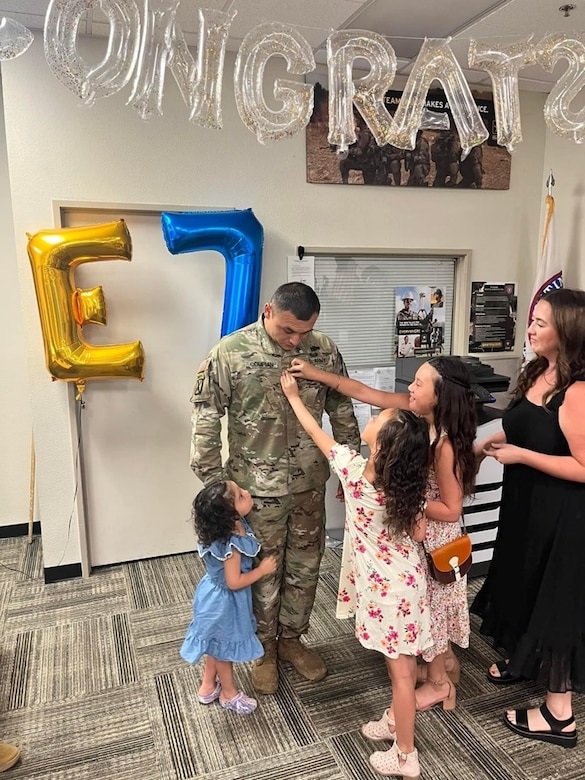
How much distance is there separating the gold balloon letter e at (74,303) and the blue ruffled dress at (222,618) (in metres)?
1.12

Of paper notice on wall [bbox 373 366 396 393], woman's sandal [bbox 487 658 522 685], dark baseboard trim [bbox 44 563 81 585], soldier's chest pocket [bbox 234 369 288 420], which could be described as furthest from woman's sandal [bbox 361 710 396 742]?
paper notice on wall [bbox 373 366 396 393]

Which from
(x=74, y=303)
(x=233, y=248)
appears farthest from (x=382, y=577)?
(x=74, y=303)

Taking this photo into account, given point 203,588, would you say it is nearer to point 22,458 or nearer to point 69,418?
point 69,418

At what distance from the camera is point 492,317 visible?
344 centimetres

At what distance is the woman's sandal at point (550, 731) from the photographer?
1.85 m

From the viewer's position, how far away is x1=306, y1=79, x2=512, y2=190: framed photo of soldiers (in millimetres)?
2959

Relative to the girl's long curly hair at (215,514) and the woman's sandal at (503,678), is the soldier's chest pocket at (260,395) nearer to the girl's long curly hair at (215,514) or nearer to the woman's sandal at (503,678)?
the girl's long curly hair at (215,514)

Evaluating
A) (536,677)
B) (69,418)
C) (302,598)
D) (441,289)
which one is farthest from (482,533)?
(69,418)

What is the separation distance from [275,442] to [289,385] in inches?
9.0

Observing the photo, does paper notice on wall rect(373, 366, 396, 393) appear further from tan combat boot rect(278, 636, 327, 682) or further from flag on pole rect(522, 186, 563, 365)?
tan combat boot rect(278, 636, 327, 682)

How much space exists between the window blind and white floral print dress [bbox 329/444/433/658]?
5.22ft

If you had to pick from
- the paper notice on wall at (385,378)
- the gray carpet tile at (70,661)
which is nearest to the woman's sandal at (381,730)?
the gray carpet tile at (70,661)

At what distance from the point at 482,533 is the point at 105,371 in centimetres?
198

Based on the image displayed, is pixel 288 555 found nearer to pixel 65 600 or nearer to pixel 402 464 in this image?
pixel 402 464
